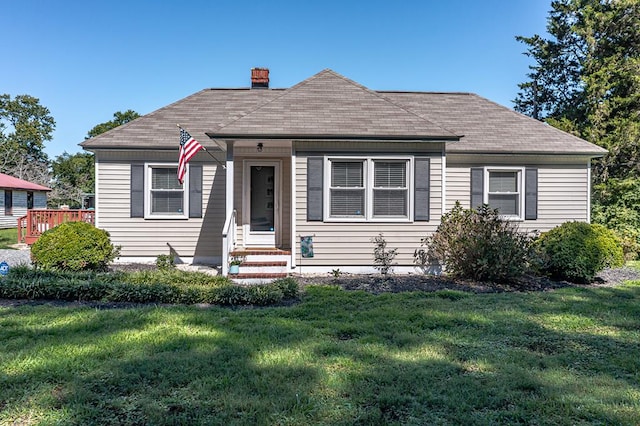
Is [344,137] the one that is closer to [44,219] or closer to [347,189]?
[347,189]

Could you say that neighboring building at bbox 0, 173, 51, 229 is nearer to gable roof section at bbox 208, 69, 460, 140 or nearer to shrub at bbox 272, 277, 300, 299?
gable roof section at bbox 208, 69, 460, 140

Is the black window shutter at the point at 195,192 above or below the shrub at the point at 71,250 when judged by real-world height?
above

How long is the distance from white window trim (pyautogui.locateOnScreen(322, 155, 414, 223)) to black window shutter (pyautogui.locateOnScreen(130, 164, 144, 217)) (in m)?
4.71

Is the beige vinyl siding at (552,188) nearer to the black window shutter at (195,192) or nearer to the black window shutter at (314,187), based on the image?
the black window shutter at (314,187)

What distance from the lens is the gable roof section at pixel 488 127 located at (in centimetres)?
976

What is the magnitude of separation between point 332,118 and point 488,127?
16.3 ft

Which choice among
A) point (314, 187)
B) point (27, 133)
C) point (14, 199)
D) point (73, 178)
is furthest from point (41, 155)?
point (314, 187)

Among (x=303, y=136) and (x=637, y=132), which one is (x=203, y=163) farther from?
(x=637, y=132)

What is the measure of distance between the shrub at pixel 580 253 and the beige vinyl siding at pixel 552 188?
2028 mm

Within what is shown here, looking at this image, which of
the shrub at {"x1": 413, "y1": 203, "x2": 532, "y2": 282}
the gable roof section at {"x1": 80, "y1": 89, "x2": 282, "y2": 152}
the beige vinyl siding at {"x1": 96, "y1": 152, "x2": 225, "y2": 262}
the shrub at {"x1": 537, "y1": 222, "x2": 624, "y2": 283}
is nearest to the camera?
the shrub at {"x1": 413, "y1": 203, "x2": 532, "y2": 282}

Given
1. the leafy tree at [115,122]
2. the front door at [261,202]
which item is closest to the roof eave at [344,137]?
the front door at [261,202]

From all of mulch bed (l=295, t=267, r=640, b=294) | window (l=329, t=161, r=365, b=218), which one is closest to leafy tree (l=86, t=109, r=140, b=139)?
window (l=329, t=161, r=365, b=218)

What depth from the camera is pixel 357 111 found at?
8.70 metres

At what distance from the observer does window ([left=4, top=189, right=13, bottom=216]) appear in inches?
943
